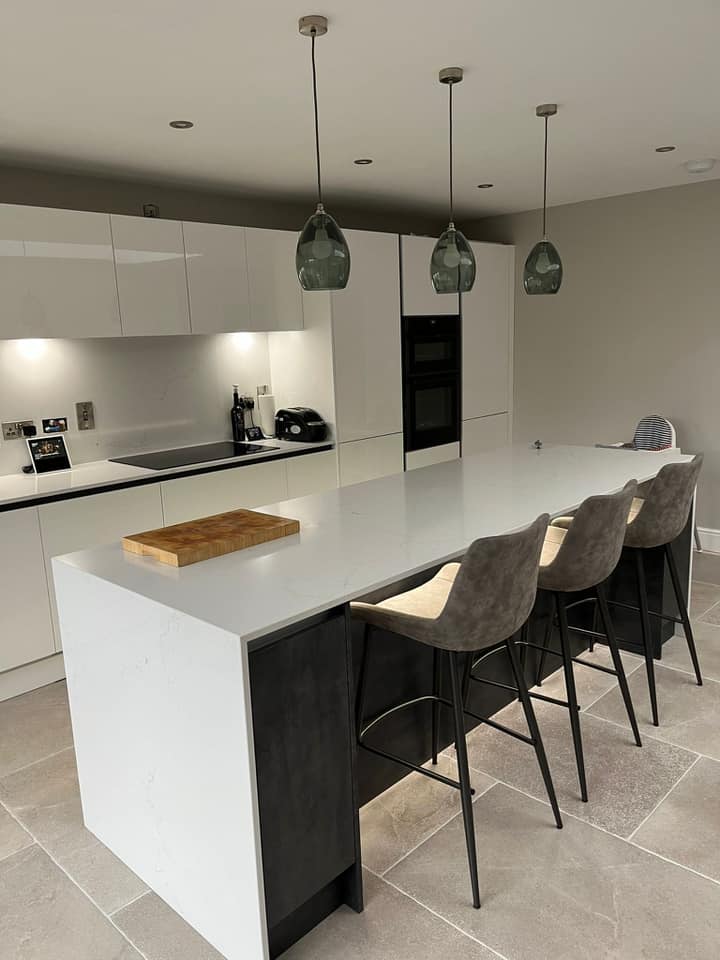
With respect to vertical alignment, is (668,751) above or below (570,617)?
below

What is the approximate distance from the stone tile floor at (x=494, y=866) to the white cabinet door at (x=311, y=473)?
6.63 feet

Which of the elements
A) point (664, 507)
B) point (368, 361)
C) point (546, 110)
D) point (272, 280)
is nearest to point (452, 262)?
point (546, 110)

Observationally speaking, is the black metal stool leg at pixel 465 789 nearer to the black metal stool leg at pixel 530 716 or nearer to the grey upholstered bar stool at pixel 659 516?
the black metal stool leg at pixel 530 716

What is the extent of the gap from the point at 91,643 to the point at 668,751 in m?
2.14

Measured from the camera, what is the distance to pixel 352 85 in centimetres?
270

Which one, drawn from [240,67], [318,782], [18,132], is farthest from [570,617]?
[18,132]

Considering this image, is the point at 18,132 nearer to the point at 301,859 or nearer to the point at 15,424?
the point at 15,424

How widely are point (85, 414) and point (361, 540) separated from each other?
8.09 feet

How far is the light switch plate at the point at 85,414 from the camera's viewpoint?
4133 millimetres

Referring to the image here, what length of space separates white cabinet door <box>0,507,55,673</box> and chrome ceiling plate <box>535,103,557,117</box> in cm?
282

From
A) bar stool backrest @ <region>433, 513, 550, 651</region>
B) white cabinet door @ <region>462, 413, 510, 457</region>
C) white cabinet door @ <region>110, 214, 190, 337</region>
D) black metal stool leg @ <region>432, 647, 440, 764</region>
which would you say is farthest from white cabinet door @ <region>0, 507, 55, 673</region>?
white cabinet door @ <region>462, 413, 510, 457</region>

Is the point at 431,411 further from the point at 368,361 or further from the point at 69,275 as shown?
the point at 69,275

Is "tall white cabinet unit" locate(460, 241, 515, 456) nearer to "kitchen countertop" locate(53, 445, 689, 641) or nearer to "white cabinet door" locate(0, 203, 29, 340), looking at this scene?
"kitchen countertop" locate(53, 445, 689, 641)

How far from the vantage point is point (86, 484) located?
3607 mm
